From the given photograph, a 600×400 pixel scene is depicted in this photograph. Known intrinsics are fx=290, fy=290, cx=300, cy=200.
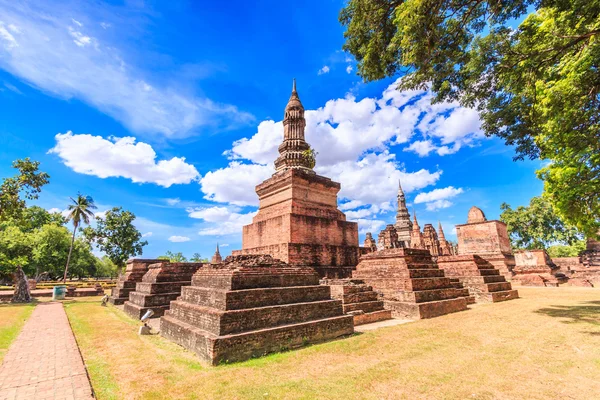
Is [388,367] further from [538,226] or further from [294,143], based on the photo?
[538,226]

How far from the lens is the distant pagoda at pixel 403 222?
174 feet

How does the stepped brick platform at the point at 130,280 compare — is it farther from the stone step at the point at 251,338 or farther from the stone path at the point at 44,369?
the stone step at the point at 251,338

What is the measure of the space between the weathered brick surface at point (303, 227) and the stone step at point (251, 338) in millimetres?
5662

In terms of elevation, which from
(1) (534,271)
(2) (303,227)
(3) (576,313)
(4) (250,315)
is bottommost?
(3) (576,313)

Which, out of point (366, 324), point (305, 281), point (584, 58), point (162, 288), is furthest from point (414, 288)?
point (162, 288)

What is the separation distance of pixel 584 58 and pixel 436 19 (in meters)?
3.60

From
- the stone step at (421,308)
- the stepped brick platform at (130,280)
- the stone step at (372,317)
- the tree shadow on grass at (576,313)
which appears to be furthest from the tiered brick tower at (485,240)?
the stepped brick platform at (130,280)

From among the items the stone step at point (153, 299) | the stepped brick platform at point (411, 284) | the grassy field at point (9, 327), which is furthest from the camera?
the stone step at point (153, 299)

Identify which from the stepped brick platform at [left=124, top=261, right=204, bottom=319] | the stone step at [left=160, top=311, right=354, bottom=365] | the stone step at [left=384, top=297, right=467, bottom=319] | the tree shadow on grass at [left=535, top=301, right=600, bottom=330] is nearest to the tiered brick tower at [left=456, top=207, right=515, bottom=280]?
the tree shadow on grass at [left=535, top=301, right=600, bottom=330]

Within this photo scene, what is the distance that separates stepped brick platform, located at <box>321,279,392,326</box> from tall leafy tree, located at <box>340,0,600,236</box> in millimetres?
6889

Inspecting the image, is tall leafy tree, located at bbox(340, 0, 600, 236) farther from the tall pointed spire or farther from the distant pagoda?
the distant pagoda

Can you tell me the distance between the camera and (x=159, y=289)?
1275cm

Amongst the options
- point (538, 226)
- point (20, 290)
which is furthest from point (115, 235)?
point (538, 226)

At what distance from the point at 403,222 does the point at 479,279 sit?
41658 millimetres
